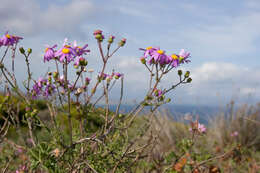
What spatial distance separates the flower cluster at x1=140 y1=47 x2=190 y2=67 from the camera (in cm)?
180

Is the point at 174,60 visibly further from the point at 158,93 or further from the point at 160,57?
the point at 158,93

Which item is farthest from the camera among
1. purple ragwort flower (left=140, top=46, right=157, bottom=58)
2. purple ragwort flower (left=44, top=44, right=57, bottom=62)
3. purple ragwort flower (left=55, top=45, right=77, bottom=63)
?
purple ragwort flower (left=140, top=46, right=157, bottom=58)

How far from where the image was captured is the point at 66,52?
1598mm

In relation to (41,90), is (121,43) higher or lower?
higher

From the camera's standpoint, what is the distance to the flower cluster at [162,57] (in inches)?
70.7

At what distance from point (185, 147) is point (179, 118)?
13.7 feet

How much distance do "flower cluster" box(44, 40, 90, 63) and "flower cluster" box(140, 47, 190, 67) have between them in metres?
0.37

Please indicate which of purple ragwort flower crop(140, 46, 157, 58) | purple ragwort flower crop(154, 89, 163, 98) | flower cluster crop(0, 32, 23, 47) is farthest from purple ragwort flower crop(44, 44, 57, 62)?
purple ragwort flower crop(154, 89, 163, 98)

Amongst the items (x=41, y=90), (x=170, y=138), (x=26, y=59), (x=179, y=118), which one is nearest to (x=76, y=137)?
(x=41, y=90)

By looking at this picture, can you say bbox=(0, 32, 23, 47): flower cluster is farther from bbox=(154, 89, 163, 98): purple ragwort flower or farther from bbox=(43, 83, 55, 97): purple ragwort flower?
bbox=(154, 89, 163, 98): purple ragwort flower

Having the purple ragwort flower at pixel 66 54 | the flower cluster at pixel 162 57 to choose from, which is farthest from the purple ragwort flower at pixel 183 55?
the purple ragwort flower at pixel 66 54

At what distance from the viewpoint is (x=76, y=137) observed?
211 cm

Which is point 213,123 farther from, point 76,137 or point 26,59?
point 26,59

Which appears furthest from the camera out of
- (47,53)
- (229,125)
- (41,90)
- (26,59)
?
(229,125)
